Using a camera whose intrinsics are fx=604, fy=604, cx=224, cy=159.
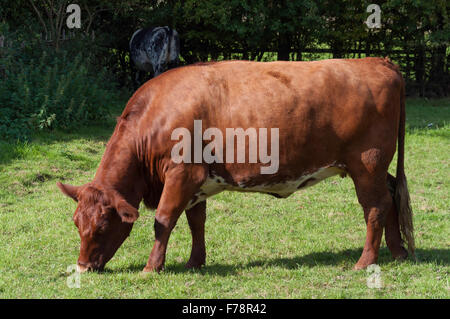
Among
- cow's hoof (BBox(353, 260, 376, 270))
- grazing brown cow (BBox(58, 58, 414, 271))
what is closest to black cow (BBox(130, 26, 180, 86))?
grazing brown cow (BBox(58, 58, 414, 271))

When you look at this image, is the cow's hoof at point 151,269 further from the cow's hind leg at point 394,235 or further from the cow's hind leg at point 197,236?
the cow's hind leg at point 394,235

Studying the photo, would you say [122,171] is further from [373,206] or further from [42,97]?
[42,97]

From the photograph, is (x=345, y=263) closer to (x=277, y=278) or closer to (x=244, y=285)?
(x=277, y=278)

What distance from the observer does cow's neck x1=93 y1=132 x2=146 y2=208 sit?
490cm

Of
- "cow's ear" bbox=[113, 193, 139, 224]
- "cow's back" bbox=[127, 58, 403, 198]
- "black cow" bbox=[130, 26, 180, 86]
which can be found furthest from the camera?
"black cow" bbox=[130, 26, 180, 86]

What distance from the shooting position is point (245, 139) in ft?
16.0

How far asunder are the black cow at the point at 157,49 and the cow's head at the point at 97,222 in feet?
31.3

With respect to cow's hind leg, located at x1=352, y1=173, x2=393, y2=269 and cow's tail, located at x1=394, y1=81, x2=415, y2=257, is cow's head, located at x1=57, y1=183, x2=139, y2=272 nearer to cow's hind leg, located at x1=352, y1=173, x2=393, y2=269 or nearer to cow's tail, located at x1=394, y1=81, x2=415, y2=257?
cow's hind leg, located at x1=352, y1=173, x2=393, y2=269

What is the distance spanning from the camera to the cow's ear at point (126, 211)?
181 inches

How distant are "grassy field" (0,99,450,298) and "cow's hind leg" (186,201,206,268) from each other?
11 cm
